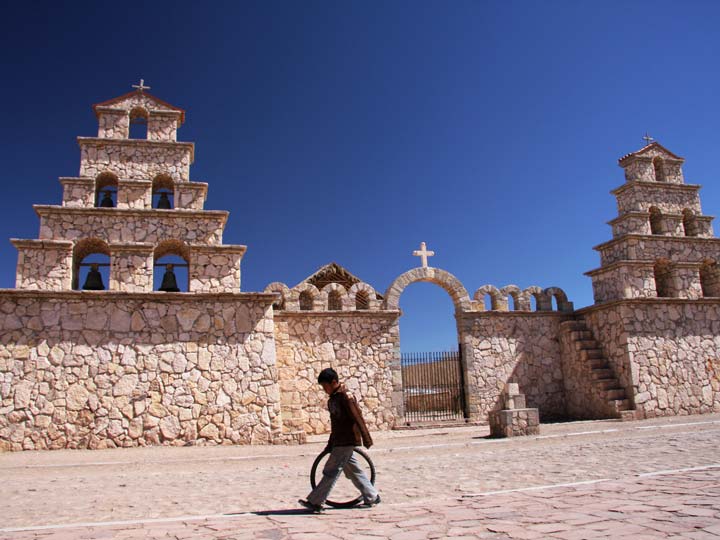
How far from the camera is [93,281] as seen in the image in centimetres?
1362

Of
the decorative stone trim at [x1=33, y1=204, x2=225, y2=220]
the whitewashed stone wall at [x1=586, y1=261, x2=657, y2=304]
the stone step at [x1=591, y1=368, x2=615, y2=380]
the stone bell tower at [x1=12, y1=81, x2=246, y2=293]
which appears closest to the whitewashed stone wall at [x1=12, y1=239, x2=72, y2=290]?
the stone bell tower at [x1=12, y1=81, x2=246, y2=293]

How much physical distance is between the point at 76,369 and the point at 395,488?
9.04 meters

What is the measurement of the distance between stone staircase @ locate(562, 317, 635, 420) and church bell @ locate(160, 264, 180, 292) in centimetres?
1268

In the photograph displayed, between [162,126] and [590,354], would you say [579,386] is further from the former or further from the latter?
[162,126]

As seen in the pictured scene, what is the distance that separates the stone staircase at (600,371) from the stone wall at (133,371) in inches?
396

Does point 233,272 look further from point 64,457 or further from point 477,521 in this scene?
point 477,521

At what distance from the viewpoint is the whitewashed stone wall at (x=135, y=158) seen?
576 inches

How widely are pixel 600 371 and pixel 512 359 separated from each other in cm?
270

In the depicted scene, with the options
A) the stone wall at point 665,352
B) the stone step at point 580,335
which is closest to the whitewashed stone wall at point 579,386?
the stone step at point 580,335

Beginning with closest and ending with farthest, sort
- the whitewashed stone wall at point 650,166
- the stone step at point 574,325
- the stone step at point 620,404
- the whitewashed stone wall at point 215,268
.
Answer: the whitewashed stone wall at point 215,268, the stone step at point 620,404, the stone step at point 574,325, the whitewashed stone wall at point 650,166

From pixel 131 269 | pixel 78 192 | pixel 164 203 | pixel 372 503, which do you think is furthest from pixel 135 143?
pixel 372 503

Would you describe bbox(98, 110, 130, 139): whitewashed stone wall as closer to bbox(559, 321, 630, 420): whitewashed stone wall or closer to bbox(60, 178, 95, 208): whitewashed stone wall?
bbox(60, 178, 95, 208): whitewashed stone wall

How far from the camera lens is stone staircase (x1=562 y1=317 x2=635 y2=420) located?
1638 cm

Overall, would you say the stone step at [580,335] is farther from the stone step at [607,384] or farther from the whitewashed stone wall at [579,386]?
the stone step at [607,384]
